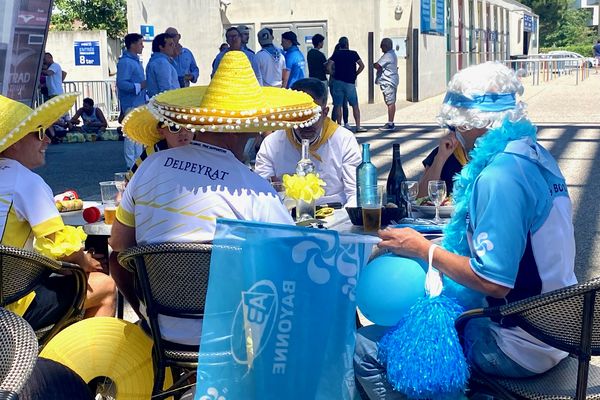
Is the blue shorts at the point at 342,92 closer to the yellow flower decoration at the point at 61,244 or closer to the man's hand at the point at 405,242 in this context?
the yellow flower decoration at the point at 61,244

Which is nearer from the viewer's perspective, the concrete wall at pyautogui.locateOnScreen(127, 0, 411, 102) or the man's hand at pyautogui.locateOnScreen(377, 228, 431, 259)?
the man's hand at pyautogui.locateOnScreen(377, 228, 431, 259)

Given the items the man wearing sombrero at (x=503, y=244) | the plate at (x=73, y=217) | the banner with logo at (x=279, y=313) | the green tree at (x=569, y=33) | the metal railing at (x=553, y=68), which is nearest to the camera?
the banner with logo at (x=279, y=313)

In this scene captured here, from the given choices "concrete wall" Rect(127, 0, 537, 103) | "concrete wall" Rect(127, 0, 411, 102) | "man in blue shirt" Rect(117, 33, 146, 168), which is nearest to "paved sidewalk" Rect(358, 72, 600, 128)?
"concrete wall" Rect(127, 0, 537, 103)

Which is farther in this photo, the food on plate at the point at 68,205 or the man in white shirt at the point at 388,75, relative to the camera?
the man in white shirt at the point at 388,75

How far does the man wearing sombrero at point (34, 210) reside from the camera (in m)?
3.11

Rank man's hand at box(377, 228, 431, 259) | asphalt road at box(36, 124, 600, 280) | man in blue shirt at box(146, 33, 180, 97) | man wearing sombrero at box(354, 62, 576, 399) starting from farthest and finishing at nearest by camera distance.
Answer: man in blue shirt at box(146, 33, 180, 97)
asphalt road at box(36, 124, 600, 280)
man's hand at box(377, 228, 431, 259)
man wearing sombrero at box(354, 62, 576, 399)

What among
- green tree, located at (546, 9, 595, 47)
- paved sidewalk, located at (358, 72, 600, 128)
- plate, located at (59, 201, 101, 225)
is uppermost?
green tree, located at (546, 9, 595, 47)

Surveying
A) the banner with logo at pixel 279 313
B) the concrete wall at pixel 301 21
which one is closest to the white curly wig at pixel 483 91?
the banner with logo at pixel 279 313

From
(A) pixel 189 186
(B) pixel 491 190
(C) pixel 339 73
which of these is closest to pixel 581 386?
(B) pixel 491 190

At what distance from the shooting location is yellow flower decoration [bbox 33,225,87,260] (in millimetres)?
3137

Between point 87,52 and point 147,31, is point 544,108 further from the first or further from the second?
point 87,52

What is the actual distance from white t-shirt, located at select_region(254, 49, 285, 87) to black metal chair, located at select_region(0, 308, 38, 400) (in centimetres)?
1124

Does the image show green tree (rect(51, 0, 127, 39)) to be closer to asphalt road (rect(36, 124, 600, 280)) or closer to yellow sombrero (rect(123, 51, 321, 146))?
asphalt road (rect(36, 124, 600, 280))

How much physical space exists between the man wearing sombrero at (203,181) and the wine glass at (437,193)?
2.68ft
